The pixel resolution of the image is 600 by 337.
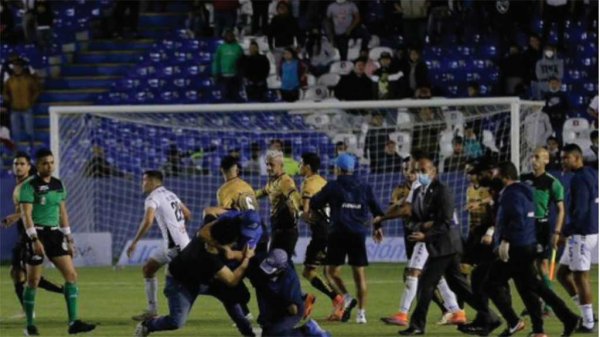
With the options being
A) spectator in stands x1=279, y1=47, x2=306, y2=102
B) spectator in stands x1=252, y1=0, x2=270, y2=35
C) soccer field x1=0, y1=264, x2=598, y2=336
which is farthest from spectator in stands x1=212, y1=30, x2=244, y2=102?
soccer field x1=0, y1=264, x2=598, y2=336

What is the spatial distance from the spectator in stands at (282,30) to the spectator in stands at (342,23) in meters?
0.80

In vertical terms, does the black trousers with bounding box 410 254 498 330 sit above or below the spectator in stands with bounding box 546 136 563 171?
below

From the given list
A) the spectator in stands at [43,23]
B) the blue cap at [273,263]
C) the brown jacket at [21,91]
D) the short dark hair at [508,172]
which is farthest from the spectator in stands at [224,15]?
the blue cap at [273,263]

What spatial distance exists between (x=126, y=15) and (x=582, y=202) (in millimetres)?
21757

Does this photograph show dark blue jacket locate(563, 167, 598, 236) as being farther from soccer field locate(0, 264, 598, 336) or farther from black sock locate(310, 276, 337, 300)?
black sock locate(310, 276, 337, 300)

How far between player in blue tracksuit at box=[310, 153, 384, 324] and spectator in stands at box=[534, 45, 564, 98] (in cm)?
1360

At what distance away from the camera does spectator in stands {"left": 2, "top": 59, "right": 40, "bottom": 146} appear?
3666 cm

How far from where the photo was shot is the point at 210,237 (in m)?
16.0

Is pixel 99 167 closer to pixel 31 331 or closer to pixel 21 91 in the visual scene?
pixel 21 91

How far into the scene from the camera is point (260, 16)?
39.3 m

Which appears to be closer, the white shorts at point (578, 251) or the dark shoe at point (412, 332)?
the dark shoe at point (412, 332)

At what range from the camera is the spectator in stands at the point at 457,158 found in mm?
31688

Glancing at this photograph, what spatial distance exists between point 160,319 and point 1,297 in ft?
30.9

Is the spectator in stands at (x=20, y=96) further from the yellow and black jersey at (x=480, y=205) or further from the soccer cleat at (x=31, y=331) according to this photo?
the soccer cleat at (x=31, y=331)
